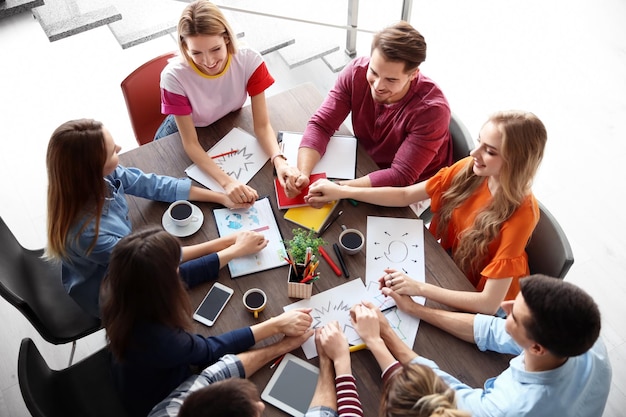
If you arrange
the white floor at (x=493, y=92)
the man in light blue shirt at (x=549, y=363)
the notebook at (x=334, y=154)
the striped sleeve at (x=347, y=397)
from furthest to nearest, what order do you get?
the white floor at (x=493, y=92) < the notebook at (x=334, y=154) < the striped sleeve at (x=347, y=397) < the man in light blue shirt at (x=549, y=363)

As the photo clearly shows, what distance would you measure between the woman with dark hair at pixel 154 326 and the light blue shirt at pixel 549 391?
0.52 metres

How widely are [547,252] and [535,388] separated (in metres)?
0.53

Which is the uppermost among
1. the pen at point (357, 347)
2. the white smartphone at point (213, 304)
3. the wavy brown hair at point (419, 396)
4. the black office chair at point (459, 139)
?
the wavy brown hair at point (419, 396)

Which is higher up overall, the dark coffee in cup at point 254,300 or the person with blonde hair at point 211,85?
the person with blonde hair at point 211,85

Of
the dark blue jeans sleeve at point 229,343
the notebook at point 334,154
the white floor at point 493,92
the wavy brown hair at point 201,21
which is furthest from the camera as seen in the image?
the white floor at point 493,92

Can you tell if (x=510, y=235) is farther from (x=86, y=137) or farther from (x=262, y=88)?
(x=86, y=137)

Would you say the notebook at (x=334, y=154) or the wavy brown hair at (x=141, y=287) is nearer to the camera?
the wavy brown hair at (x=141, y=287)

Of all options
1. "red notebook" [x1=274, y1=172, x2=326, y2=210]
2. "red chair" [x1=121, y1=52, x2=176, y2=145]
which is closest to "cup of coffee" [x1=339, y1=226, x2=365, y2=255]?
"red notebook" [x1=274, y1=172, x2=326, y2=210]

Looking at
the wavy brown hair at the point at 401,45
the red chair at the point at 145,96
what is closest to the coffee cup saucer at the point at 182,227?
the red chair at the point at 145,96

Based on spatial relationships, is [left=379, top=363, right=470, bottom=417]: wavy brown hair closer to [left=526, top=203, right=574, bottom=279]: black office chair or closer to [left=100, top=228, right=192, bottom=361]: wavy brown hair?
[left=100, top=228, right=192, bottom=361]: wavy brown hair

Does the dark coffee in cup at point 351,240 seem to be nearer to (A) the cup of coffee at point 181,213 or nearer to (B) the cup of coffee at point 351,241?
(B) the cup of coffee at point 351,241

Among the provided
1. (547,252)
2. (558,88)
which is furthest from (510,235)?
(558,88)

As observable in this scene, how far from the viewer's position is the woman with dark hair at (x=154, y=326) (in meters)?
1.42

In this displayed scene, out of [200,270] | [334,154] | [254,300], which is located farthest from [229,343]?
[334,154]
